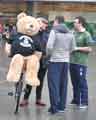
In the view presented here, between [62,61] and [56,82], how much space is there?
1.43 ft

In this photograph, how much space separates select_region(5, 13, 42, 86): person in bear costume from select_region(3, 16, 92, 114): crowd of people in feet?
0.91

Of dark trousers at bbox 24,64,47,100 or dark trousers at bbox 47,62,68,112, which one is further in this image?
dark trousers at bbox 24,64,47,100

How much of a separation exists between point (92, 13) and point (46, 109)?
1005 inches

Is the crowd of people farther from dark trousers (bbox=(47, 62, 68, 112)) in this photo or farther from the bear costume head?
the bear costume head

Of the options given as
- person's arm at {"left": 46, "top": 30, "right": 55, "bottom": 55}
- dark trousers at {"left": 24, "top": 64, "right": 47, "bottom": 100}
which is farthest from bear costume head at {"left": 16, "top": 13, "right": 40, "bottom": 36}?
dark trousers at {"left": 24, "top": 64, "right": 47, "bottom": 100}

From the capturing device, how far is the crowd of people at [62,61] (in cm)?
1074

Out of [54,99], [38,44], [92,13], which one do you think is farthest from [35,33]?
[92,13]

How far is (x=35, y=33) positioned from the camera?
36.5 ft

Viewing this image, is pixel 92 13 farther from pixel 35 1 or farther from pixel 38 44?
pixel 38 44

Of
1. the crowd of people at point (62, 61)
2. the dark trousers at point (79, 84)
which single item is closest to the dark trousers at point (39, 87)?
the crowd of people at point (62, 61)

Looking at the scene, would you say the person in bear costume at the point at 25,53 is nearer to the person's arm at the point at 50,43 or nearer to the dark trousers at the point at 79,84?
the person's arm at the point at 50,43

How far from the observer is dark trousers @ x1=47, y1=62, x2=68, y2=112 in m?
10.8

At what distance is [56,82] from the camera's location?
1080 cm

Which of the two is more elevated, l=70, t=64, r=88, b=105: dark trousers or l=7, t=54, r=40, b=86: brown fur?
l=7, t=54, r=40, b=86: brown fur
